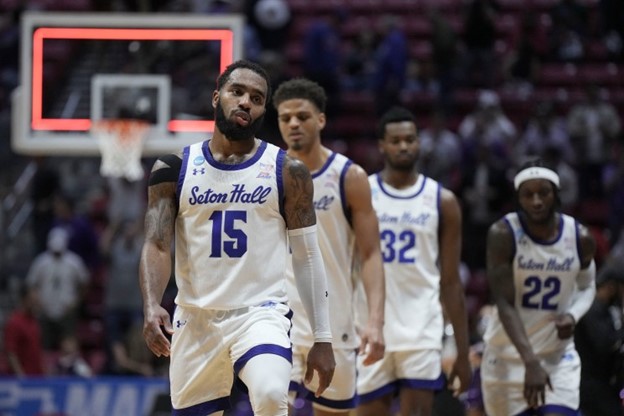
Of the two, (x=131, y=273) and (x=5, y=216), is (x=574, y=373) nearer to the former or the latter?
(x=131, y=273)

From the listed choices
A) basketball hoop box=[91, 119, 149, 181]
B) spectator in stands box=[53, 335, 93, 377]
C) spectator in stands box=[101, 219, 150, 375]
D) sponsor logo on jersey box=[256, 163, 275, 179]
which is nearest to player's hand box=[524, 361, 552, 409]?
sponsor logo on jersey box=[256, 163, 275, 179]

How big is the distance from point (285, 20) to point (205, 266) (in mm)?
15353

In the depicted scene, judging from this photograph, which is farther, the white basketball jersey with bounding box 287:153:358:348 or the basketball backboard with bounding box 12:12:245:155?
the basketball backboard with bounding box 12:12:245:155

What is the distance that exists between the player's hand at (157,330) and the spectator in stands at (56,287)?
11075 millimetres

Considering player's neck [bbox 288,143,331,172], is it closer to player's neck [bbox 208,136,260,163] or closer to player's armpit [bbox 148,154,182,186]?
player's neck [bbox 208,136,260,163]

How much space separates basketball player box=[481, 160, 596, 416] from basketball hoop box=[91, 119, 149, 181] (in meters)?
6.06

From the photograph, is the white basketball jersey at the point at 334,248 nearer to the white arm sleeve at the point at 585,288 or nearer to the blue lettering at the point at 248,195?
the white arm sleeve at the point at 585,288

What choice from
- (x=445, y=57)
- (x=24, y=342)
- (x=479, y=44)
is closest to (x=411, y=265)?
(x=24, y=342)

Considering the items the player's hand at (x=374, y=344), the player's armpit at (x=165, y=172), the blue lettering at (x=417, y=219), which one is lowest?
the player's hand at (x=374, y=344)

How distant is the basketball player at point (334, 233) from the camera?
839 cm

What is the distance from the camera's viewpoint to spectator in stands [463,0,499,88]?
67.6 ft

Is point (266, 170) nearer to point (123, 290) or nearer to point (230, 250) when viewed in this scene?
point (230, 250)

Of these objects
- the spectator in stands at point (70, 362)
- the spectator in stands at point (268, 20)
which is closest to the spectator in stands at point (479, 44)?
the spectator in stands at point (268, 20)

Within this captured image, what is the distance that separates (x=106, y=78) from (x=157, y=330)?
9004mm
